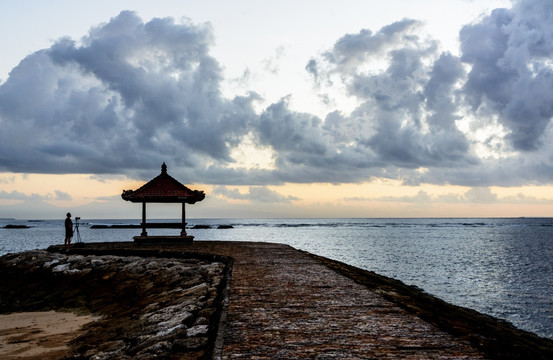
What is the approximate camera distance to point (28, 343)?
876cm

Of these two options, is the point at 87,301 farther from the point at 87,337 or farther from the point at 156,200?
the point at 156,200

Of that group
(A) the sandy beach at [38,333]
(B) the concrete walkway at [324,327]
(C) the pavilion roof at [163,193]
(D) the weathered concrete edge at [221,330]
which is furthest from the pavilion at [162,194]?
(D) the weathered concrete edge at [221,330]

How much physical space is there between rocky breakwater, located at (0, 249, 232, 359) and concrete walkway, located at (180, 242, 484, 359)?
42cm

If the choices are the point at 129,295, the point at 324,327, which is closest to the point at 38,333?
the point at 129,295

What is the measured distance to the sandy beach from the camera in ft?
26.3

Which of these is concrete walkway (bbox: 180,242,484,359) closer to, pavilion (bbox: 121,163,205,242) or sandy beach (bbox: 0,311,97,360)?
sandy beach (bbox: 0,311,97,360)

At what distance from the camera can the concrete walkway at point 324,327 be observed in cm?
402

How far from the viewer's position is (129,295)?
1251cm

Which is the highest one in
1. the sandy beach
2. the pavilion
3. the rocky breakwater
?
the pavilion

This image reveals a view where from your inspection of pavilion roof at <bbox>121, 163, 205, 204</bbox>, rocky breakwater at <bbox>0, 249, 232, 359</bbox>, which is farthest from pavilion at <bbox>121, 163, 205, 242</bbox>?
rocky breakwater at <bbox>0, 249, 232, 359</bbox>

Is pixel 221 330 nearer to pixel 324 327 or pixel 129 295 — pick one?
pixel 324 327

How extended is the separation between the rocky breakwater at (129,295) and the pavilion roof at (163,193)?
10.9 ft

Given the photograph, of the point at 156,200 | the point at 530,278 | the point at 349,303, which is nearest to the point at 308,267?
the point at 349,303

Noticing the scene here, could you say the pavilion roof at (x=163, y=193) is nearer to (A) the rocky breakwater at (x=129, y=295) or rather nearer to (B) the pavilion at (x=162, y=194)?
(B) the pavilion at (x=162, y=194)
